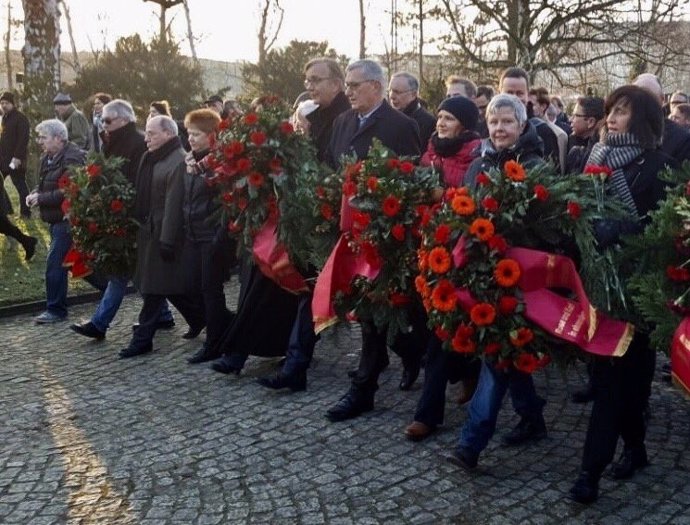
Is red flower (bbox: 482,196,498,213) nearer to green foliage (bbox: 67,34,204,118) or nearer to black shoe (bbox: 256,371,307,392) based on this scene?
black shoe (bbox: 256,371,307,392)

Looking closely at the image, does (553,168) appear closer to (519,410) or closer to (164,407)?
(519,410)

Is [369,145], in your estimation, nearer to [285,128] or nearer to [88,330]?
[285,128]

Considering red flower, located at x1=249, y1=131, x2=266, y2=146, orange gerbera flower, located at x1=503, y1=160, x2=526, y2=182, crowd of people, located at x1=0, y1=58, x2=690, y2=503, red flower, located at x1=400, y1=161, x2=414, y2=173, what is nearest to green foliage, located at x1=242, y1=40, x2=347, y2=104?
crowd of people, located at x1=0, y1=58, x2=690, y2=503

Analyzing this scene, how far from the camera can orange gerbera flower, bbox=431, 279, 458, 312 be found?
4.54 meters

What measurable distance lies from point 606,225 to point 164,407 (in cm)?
341

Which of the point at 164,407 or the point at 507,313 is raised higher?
the point at 507,313

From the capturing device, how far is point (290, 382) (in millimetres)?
6746

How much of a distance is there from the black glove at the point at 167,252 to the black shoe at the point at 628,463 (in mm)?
4002

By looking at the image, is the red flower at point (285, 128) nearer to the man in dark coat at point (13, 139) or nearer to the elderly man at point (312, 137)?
the elderly man at point (312, 137)

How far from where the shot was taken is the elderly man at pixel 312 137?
22.2 ft

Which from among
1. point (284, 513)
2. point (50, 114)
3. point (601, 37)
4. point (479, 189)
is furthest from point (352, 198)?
point (601, 37)

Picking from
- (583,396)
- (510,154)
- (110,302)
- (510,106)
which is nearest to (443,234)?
(510,154)

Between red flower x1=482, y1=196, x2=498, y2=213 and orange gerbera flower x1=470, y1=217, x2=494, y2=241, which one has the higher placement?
red flower x1=482, y1=196, x2=498, y2=213

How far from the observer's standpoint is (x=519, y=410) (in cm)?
556
